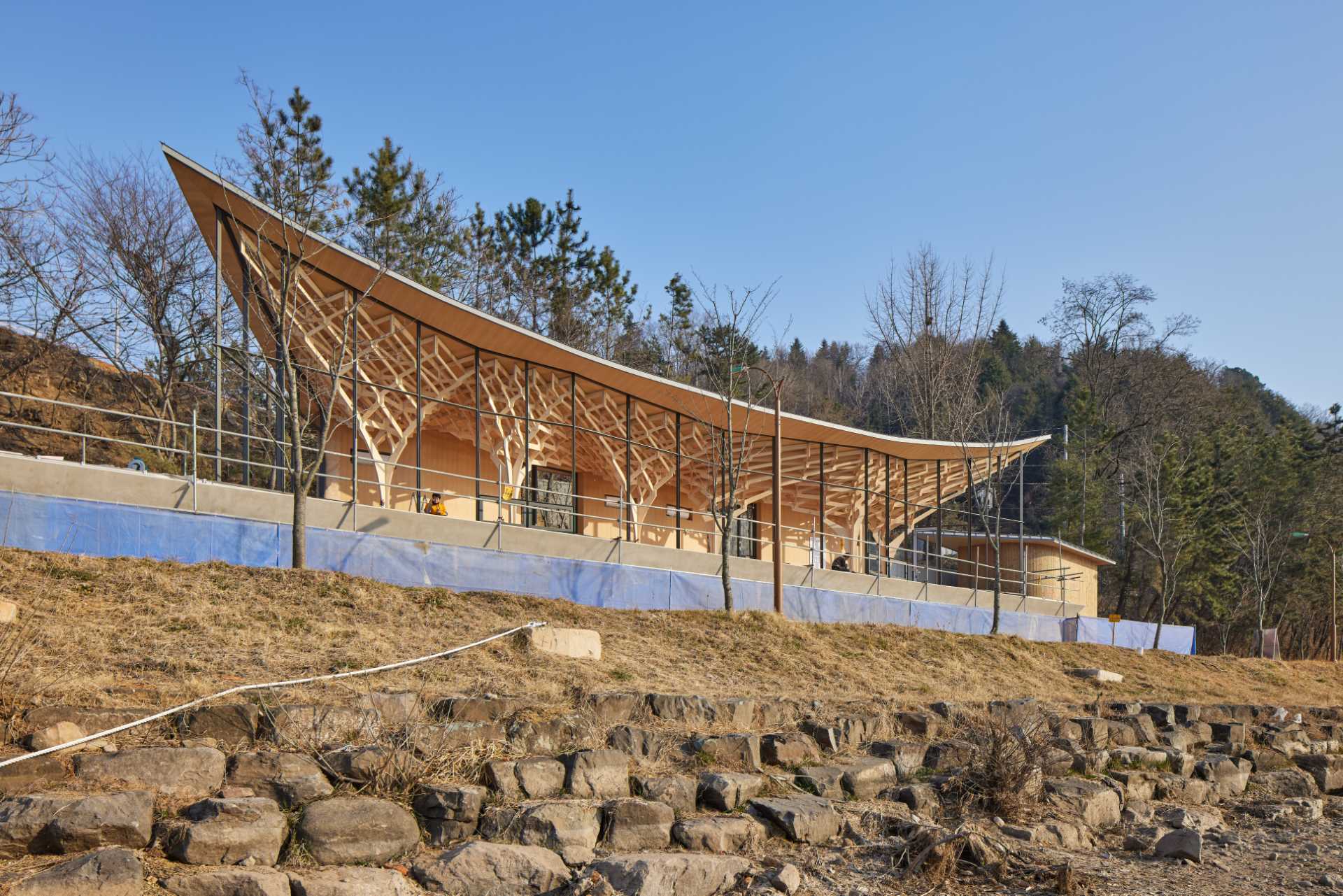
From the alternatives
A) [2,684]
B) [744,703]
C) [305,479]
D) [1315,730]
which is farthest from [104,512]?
[1315,730]

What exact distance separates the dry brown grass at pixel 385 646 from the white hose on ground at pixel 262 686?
0.12 metres

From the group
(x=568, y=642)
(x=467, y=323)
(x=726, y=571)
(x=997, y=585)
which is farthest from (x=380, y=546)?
(x=997, y=585)

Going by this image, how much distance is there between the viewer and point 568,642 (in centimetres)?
1292

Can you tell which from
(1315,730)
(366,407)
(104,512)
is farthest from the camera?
(366,407)

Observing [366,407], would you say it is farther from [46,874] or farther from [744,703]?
[46,874]

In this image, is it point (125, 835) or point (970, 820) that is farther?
point (970, 820)

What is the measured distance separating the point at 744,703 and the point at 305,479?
7.51 meters

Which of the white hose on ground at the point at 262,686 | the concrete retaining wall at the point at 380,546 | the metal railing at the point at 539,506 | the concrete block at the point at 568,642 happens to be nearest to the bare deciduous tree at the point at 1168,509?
the metal railing at the point at 539,506

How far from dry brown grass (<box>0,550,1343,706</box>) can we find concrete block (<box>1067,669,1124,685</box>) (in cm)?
156

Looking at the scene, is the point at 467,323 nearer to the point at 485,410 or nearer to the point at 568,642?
the point at 485,410

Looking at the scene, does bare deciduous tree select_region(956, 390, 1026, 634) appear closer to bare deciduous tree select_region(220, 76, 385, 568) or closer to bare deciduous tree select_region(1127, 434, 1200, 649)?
bare deciduous tree select_region(1127, 434, 1200, 649)

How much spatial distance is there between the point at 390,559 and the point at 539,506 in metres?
4.53

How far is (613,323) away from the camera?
1668 inches

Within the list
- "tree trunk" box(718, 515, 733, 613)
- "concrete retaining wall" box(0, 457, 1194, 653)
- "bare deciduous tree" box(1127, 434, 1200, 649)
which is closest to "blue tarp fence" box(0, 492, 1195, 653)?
"concrete retaining wall" box(0, 457, 1194, 653)
